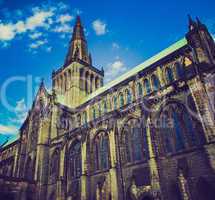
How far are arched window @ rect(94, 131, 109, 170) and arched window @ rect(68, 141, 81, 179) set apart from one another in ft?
9.86

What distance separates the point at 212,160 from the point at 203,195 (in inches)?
112

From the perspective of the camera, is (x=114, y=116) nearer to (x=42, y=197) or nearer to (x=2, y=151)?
(x=42, y=197)

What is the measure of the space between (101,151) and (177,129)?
9693 mm

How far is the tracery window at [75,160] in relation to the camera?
89.3 feet

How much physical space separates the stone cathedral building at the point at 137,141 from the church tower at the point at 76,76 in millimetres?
5458

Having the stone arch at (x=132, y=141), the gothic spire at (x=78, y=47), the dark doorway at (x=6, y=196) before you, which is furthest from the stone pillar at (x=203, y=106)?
the gothic spire at (x=78, y=47)

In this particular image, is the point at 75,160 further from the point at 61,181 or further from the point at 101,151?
the point at 101,151

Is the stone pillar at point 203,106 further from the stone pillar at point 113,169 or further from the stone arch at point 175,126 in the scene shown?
the stone pillar at point 113,169

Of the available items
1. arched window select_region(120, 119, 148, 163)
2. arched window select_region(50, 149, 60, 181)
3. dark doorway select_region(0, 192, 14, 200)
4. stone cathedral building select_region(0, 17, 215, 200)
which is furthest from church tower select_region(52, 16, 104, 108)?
arched window select_region(120, 119, 148, 163)

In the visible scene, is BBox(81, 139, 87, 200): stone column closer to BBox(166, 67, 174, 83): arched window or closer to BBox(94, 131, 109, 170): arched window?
BBox(94, 131, 109, 170): arched window

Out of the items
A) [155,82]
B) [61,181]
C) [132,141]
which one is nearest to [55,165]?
[61,181]

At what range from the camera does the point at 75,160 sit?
92.7 ft

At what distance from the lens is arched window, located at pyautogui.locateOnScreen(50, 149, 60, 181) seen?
29516 millimetres

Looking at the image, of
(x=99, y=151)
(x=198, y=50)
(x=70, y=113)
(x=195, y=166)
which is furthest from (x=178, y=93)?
(x=70, y=113)
